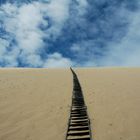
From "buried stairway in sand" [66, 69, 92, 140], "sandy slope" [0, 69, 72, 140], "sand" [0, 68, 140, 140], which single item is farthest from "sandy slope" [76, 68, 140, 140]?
"sandy slope" [0, 69, 72, 140]

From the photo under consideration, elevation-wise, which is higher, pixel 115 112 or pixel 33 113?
pixel 33 113

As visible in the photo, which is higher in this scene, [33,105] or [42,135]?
[33,105]

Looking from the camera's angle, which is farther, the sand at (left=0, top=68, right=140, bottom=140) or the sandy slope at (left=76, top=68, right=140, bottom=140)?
the sand at (left=0, top=68, right=140, bottom=140)

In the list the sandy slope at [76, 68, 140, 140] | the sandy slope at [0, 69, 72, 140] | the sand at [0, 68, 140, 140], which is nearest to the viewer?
the sandy slope at [76, 68, 140, 140]

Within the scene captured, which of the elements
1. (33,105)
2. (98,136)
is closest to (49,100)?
(33,105)

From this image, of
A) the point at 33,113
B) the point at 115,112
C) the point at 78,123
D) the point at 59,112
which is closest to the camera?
the point at 78,123

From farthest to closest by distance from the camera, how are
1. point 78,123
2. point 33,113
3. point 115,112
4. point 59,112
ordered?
point 59,112, point 33,113, point 115,112, point 78,123

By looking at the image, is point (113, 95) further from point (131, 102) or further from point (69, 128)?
point (69, 128)

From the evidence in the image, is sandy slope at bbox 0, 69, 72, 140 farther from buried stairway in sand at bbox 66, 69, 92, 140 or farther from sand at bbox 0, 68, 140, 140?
buried stairway in sand at bbox 66, 69, 92, 140

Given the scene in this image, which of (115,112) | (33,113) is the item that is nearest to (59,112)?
(33,113)

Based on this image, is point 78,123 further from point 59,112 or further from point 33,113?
point 33,113

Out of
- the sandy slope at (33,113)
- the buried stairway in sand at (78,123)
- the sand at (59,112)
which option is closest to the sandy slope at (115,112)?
the sand at (59,112)

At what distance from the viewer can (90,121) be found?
1467cm

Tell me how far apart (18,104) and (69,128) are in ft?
19.4
